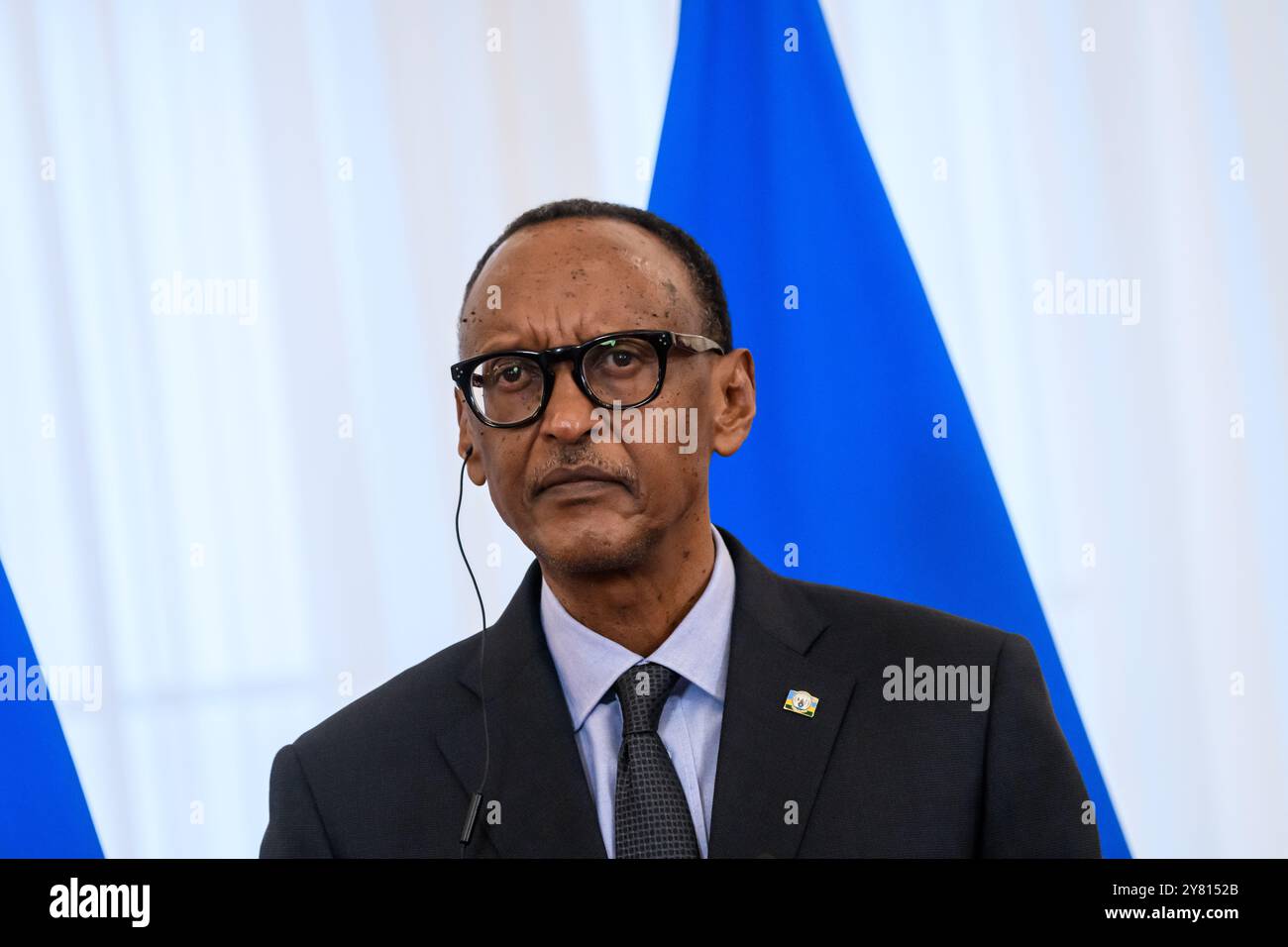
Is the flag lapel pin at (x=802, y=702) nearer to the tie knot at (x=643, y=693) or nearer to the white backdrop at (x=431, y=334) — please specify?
the tie knot at (x=643, y=693)

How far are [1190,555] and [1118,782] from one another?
1.36 feet

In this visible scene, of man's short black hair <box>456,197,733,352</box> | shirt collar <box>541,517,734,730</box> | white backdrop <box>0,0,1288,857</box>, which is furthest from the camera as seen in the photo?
white backdrop <box>0,0,1288,857</box>

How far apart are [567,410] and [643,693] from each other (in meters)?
0.38

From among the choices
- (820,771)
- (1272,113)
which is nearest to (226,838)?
(820,771)

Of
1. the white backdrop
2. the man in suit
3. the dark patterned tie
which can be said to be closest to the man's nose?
the man in suit

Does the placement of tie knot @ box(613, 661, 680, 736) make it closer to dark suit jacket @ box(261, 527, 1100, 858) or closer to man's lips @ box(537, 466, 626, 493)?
dark suit jacket @ box(261, 527, 1100, 858)

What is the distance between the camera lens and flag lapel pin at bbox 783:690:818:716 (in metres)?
1.59

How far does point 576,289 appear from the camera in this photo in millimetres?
1641

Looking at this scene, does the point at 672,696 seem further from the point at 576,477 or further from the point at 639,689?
the point at 576,477

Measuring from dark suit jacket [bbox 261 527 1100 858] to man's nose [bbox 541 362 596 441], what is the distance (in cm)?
29

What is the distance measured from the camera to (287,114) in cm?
226

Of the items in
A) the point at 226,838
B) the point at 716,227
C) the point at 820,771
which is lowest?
the point at 226,838
